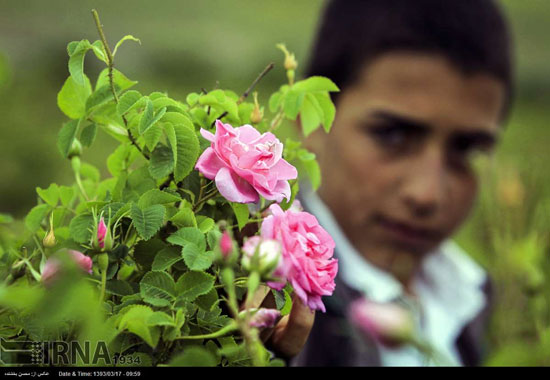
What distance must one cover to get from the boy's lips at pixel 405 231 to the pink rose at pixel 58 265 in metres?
0.52

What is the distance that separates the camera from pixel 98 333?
17 cm

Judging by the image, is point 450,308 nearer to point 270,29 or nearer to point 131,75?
point 131,75

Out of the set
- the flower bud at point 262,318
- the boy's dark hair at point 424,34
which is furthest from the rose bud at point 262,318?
the boy's dark hair at point 424,34

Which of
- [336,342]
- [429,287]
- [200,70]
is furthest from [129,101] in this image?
[200,70]

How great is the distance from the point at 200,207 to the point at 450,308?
0.64 metres

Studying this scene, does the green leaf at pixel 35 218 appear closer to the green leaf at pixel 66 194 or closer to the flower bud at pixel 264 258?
the green leaf at pixel 66 194

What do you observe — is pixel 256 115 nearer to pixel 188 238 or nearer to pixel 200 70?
pixel 188 238

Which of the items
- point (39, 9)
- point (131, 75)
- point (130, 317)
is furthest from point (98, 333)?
point (39, 9)

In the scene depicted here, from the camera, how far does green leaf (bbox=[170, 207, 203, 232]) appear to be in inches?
8.9

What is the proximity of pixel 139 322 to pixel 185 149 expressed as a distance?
0.22 ft

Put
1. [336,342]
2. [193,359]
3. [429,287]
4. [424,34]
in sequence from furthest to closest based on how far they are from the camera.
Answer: [429,287]
[424,34]
[336,342]
[193,359]

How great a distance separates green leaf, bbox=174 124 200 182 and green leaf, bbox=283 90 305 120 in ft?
0.21

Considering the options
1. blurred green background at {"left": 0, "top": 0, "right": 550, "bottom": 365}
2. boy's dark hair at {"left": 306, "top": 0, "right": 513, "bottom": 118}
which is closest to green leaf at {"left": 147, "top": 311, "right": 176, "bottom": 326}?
blurred green background at {"left": 0, "top": 0, "right": 550, "bottom": 365}

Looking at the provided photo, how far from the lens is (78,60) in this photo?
8.9 inches
